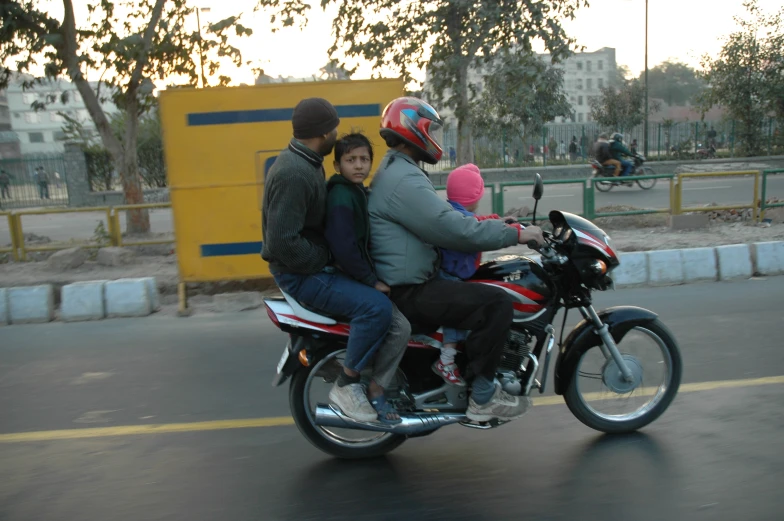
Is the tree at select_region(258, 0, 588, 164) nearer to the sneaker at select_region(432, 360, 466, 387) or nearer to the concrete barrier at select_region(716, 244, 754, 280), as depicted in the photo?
the concrete barrier at select_region(716, 244, 754, 280)

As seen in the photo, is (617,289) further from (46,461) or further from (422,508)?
(46,461)

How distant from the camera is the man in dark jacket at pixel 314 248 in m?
3.20

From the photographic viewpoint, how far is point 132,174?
40.3ft

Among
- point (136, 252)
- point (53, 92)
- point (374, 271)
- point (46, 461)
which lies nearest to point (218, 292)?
point (136, 252)

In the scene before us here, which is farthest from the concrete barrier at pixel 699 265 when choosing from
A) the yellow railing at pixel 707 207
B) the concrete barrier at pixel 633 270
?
the yellow railing at pixel 707 207

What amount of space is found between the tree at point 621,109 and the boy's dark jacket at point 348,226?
1190 inches

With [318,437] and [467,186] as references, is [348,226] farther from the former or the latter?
[318,437]

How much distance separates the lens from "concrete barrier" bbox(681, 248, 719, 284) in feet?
25.2

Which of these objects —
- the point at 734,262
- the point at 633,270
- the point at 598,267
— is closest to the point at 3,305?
the point at 598,267

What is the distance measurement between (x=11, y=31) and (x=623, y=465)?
10631 millimetres

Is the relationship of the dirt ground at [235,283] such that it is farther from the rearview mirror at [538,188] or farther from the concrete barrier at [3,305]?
the rearview mirror at [538,188]

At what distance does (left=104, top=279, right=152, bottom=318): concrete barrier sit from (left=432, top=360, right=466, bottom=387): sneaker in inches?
186

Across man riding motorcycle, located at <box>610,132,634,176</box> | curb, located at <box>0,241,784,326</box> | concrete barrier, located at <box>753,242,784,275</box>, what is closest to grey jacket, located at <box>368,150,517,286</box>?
curb, located at <box>0,241,784,326</box>

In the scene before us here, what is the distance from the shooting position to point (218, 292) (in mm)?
8117
